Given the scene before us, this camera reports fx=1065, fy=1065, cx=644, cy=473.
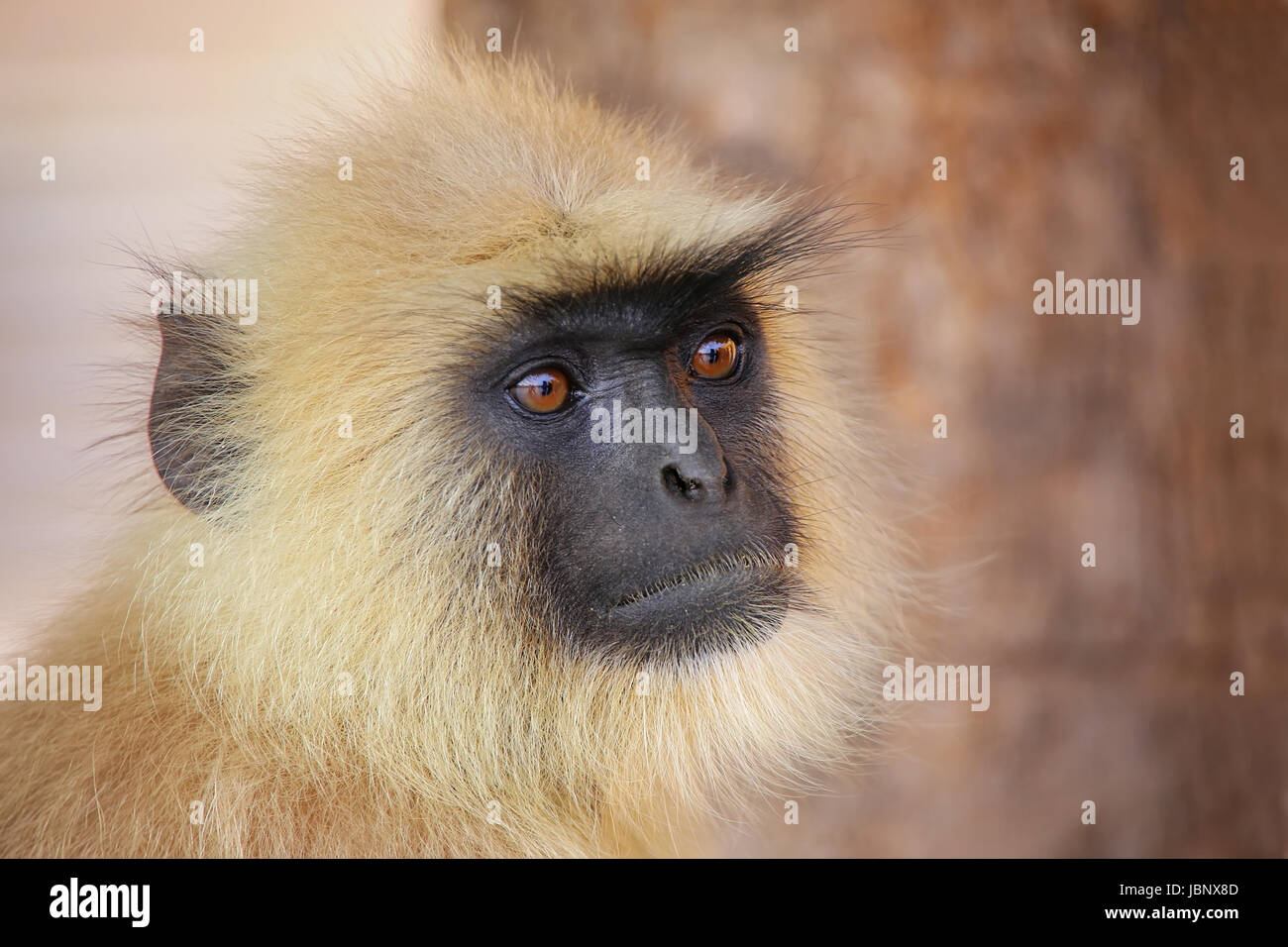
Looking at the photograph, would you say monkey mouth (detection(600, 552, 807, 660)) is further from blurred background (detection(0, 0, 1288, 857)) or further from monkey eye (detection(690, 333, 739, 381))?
blurred background (detection(0, 0, 1288, 857))

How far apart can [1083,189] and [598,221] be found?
1.71m

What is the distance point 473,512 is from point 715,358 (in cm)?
65

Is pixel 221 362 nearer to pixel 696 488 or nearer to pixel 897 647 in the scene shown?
pixel 696 488

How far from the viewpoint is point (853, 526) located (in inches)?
103

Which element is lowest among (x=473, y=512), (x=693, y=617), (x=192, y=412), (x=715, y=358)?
(x=693, y=617)

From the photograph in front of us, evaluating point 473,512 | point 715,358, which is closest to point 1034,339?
point 715,358

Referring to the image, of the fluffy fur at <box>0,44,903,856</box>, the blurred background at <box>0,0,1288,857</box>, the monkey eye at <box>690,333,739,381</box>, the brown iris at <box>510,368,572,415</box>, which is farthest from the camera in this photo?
the blurred background at <box>0,0,1288,857</box>

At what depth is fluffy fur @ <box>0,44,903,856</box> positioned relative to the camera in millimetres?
1869

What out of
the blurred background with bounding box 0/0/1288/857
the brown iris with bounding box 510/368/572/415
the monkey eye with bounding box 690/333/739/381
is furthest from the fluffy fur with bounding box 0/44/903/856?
the blurred background with bounding box 0/0/1288/857

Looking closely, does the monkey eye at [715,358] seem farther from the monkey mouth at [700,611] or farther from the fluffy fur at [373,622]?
the monkey mouth at [700,611]

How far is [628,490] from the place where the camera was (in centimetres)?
188

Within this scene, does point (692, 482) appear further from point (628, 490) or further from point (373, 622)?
point (373, 622)

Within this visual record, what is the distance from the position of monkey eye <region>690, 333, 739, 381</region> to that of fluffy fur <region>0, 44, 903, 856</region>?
221 mm

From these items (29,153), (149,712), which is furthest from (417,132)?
(29,153)
